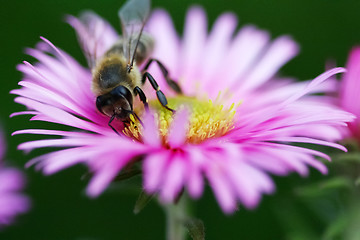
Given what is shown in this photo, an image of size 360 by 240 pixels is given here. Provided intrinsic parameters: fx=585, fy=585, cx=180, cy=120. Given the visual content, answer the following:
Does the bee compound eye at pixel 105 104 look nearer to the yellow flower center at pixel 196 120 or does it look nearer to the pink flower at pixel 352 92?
the yellow flower center at pixel 196 120

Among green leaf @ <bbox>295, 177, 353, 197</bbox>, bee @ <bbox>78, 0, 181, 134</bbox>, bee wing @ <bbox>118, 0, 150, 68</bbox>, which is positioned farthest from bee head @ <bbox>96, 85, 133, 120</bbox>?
green leaf @ <bbox>295, 177, 353, 197</bbox>

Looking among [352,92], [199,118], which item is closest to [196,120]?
[199,118]

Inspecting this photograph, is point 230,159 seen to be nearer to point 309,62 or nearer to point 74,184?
point 74,184

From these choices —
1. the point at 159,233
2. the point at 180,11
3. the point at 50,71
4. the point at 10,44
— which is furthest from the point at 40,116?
the point at 180,11

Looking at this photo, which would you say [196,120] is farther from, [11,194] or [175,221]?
[11,194]

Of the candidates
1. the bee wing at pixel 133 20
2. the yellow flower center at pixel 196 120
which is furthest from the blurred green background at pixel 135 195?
the bee wing at pixel 133 20
